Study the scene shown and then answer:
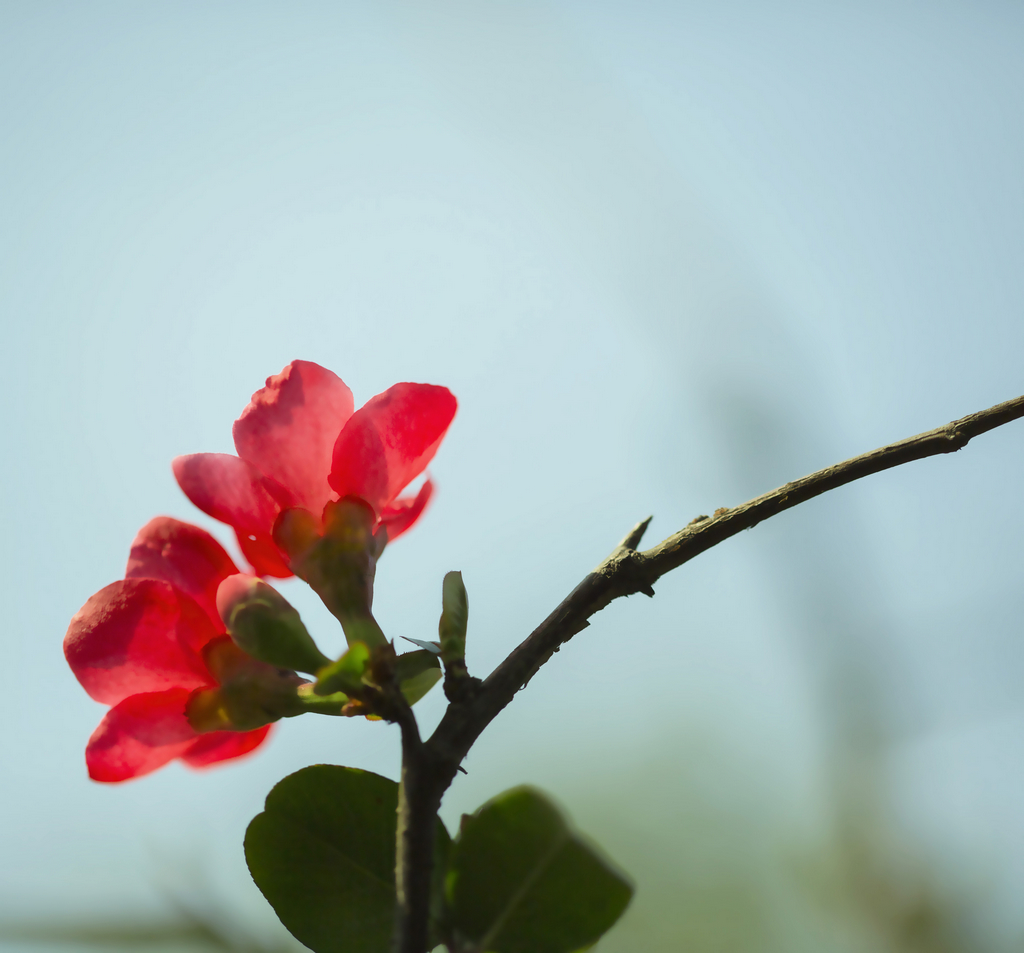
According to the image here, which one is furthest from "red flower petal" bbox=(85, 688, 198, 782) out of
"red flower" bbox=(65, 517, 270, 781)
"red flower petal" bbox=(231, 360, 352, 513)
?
"red flower petal" bbox=(231, 360, 352, 513)

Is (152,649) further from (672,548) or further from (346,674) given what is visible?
(672,548)

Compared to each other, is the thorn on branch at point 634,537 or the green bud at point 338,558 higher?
the green bud at point 338,558

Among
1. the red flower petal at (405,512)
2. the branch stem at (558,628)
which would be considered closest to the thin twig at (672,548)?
the branch stem at (558,628)

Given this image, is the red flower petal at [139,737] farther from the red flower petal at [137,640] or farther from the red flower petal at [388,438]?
the red flower petal at [388,438]

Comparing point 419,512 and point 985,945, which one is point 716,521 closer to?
point 419,512

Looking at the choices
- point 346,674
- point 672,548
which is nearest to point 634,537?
point 672,548

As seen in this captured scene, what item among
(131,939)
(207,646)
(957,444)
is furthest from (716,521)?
(131,939)

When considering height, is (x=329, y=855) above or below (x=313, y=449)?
below
